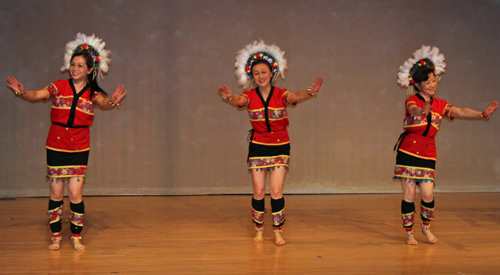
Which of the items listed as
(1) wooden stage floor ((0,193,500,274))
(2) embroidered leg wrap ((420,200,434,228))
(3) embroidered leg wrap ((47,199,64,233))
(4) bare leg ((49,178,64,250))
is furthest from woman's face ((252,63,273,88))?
(3) embroidered leg wrap ((47,199,64,233))

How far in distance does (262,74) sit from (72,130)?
151 centimetres

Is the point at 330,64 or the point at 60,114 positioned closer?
the point at 60,114

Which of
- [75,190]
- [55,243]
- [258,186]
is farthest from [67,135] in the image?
[258,186]

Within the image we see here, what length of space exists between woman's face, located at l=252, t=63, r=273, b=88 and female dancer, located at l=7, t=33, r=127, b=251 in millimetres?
1046

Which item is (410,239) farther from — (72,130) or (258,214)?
(72,130)

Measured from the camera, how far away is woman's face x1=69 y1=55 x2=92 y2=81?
340 cm

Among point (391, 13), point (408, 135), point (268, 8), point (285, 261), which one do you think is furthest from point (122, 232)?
point (391, 13)

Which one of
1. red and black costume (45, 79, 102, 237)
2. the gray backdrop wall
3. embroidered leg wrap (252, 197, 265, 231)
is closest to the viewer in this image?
red and black costume (45, 79, 102, 237)

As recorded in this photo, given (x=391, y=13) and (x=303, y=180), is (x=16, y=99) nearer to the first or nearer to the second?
(x=303, y=180)

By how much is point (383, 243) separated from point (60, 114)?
2668mm

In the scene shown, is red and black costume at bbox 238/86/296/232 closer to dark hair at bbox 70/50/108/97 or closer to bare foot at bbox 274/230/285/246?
bare foot at bbox 274/230/285/246

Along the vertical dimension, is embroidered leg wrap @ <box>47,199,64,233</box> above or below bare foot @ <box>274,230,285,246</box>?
above

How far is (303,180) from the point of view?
6.16m

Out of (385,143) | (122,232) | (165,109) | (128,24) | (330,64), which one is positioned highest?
(128,24)
